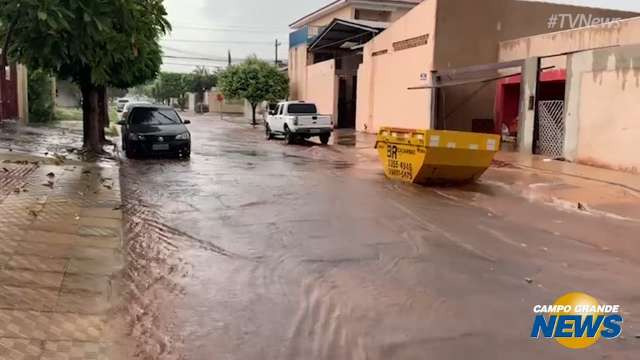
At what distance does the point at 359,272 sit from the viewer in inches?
267

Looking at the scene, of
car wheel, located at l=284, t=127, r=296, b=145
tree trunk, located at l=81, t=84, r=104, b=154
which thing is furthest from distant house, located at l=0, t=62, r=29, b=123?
car wheel, located at l=284, t=127, r=296, b=145

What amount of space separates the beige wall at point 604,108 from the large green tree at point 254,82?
3289cm

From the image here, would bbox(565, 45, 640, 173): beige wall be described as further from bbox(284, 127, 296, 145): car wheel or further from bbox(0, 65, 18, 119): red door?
bbox(0, 65, 18, 119): red door

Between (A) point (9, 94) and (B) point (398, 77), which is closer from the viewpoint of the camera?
(B) point (398, 77)

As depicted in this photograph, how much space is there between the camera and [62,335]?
468 cm

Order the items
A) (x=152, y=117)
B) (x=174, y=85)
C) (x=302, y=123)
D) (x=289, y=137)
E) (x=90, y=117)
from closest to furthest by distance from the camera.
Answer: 1. (x=152, y=117)
2. (x=90, y=117)
3. (x=302, y=123)
4. (x=289, y=137)
5. (x=174, y=85)

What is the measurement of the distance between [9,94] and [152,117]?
646 inches

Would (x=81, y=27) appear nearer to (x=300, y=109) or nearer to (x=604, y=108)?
(x=604, y=108)

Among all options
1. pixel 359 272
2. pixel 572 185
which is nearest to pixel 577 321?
pixel 359 272

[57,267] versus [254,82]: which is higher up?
[254,82]

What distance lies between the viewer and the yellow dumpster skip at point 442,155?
13.0 metres

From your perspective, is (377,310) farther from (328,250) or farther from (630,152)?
(630,152)

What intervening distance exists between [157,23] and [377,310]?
548 cm

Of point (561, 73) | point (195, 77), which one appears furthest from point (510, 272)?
point (195, 77)
